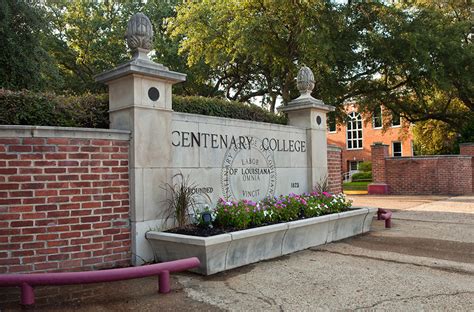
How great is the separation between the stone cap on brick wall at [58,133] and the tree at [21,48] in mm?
7493

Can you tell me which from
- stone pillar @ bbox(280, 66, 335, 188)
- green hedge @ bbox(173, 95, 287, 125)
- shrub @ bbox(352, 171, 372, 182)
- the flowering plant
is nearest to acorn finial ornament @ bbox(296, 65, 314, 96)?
stone pillar @ bbox(280, 66, 335, 188)

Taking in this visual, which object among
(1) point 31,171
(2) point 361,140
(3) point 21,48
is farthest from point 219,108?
(2) point 361,140

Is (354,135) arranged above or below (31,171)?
above

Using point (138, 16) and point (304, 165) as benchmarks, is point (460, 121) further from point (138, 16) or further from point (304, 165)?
point (138, 16)

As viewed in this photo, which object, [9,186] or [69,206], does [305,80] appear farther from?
[9,186]

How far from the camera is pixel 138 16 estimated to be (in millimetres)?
5586

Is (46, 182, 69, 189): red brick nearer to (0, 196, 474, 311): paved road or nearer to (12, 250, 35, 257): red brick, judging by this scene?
(12, 250, 35, 257): red brick

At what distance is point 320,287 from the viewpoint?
4.45m

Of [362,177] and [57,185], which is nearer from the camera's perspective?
[57,185]

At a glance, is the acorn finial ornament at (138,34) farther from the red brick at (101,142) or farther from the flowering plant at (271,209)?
the flowering plant at (271,209)

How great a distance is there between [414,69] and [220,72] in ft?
28.9

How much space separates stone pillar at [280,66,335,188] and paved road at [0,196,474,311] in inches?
98.6

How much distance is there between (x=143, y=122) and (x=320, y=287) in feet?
9.94

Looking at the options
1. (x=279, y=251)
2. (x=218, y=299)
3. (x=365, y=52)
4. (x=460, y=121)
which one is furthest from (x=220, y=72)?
(x=218, y=299)
